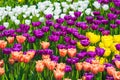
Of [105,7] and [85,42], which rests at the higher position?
[105,7]

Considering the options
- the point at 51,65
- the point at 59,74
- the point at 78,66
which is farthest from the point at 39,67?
the point at 78,66

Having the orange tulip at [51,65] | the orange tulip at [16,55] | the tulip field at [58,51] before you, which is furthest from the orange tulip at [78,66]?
the orange tulip at [16,55]

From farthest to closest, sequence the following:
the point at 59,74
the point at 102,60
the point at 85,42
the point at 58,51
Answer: the point at 58,51 < the point at 85,42 < the point at 102,60 < the point at 59,74

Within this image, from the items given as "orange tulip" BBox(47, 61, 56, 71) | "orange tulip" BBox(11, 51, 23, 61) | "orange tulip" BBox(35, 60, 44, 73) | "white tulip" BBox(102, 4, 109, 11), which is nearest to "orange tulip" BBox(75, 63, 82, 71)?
"orange tulip" BBox(47, 61, 56, 71)

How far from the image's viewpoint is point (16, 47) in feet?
15.9

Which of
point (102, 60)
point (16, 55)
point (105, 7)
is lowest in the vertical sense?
point (102, 60)

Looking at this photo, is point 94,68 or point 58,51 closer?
point 94,68

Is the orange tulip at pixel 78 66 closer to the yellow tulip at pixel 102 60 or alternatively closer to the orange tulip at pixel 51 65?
the orange tulip at pixel 51 65

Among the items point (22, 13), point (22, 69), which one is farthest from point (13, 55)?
point (22, 13)

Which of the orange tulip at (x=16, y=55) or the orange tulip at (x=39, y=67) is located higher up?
the orange tulip at (x=16, y=55)

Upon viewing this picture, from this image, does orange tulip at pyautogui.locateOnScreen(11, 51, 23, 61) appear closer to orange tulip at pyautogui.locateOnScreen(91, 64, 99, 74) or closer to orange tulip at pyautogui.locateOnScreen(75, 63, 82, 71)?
orange tulip at pyautogui.locateOnScreen(75, 63, 82, 71)

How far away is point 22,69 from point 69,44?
0.86 meters

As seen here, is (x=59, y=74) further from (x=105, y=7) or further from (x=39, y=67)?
(x=105, y=7)

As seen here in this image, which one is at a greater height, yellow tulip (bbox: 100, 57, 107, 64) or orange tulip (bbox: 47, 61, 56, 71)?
orange tulip (bbox: 47, 61, 56, 71)
